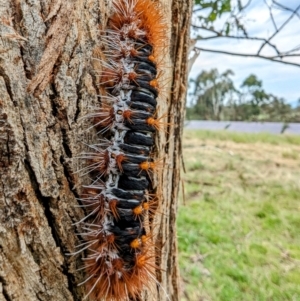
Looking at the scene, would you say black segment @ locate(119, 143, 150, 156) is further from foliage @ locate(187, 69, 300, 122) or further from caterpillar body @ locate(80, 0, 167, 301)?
foliage @ locate(187, 69, 300, 122)

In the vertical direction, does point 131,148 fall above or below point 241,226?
above

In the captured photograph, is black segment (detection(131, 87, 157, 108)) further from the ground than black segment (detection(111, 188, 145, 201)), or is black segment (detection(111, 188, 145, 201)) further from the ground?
black segment (detection(131, 87, 157, 108))

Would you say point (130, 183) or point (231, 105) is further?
point (231, 105)

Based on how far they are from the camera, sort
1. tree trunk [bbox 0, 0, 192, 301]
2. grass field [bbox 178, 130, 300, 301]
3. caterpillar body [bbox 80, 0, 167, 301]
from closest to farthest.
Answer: tree trunk [bbox 0, 0, 192, 301] < caterpillar body [bbox 80, 0, 167, 301] < grass field [bbox 178, 130, 300, 301]

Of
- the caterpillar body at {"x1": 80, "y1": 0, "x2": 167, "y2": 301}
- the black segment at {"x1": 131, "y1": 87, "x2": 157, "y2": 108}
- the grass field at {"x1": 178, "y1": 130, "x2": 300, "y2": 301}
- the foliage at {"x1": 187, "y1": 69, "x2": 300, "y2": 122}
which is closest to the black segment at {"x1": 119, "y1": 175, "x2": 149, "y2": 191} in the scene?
the caterpillar body at {"x1": 80, "y1": 0, "x2": 167, "y2": 301}

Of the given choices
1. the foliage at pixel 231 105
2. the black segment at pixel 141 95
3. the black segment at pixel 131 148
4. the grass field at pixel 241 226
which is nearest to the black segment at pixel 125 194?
the black segment at pixel 131 148

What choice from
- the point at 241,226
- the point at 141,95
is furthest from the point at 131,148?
the point at 241,226

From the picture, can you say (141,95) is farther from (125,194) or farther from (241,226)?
(241,226)
